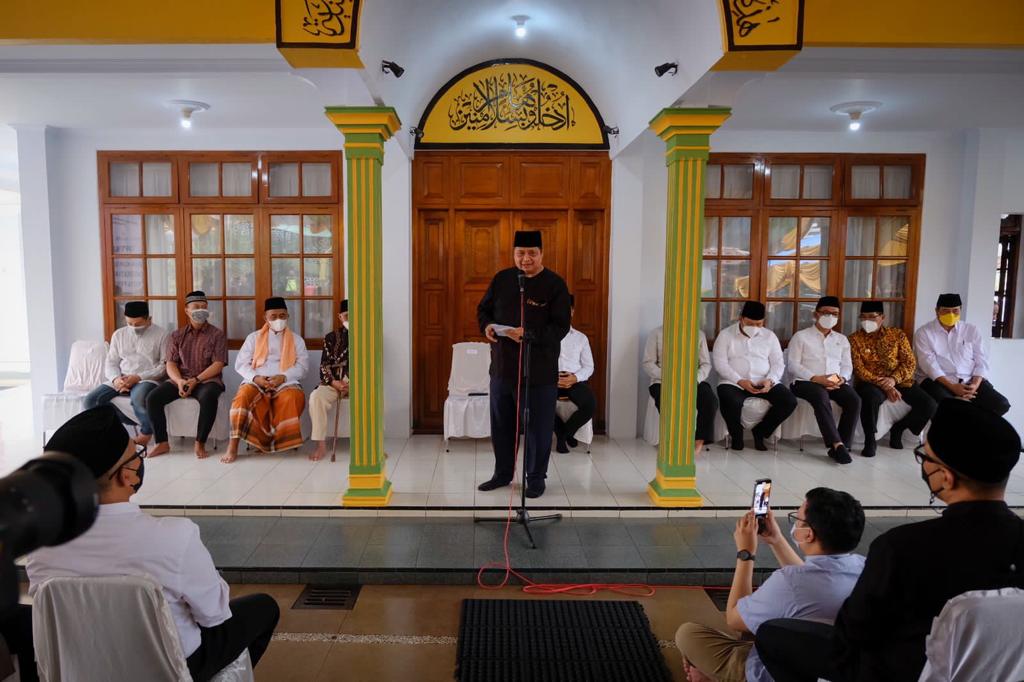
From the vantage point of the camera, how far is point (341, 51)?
3225 millimetres

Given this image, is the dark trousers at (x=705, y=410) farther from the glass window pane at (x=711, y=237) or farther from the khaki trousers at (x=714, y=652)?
the khaki trousers at (x=714, y=652)

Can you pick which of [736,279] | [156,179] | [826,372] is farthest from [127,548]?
[736,279]

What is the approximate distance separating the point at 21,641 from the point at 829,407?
5.26 meters

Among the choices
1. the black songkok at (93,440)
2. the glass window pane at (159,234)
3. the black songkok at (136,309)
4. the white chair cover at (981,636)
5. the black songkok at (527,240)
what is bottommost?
the white chair cover at (981,636)

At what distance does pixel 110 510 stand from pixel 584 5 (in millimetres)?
4069

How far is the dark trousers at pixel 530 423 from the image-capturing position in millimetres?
4113

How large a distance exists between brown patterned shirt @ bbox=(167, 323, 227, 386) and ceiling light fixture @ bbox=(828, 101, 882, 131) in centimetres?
531

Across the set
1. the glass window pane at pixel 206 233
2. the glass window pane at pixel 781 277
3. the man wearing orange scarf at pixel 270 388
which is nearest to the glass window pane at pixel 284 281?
the man wearing orange scarf at pixel 270 388

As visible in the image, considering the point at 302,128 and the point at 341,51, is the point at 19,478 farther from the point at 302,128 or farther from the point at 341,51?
the point at 302,128

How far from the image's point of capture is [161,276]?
588 cm

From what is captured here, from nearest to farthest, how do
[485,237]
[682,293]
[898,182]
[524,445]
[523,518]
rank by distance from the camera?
1. [523,518]
2. [524,445]
3. [682,293]
4. [485,237]
5. [898,182]

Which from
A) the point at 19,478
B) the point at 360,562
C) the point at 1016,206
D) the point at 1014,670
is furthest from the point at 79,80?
the point at 1016,206

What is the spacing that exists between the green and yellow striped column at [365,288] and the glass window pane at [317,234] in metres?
2.04

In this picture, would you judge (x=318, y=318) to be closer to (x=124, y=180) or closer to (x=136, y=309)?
(x=136, y=309)
